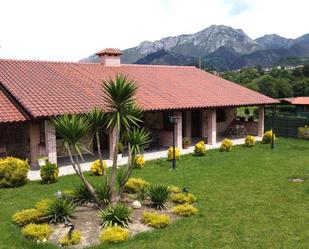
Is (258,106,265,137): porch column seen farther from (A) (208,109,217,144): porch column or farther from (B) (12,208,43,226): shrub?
(B) (12,208,43,226): shrub

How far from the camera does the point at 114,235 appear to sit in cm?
826

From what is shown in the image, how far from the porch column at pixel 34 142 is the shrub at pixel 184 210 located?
28.4 ft

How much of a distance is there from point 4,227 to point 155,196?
3957 millimetres

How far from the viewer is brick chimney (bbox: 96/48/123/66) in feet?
78.0

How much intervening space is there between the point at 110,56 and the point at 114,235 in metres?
17.3

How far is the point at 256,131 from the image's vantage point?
2594cm

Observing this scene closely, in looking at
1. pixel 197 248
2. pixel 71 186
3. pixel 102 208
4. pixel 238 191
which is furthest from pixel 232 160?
pixel 197 248

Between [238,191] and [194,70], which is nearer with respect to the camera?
[238,191]

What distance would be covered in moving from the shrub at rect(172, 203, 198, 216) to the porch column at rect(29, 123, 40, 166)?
866cm

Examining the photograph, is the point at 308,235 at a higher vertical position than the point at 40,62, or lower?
lower

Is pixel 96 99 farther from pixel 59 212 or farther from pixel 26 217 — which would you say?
pixel 26 217

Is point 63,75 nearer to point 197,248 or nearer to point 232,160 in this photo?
point 232,160

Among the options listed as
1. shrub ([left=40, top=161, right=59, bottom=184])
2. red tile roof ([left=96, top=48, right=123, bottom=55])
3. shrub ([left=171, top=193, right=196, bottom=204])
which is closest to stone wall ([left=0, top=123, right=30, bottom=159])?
shrub ([left=40, top=161, right=59, bottom=184])

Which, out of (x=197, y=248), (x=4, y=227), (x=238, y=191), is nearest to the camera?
(x=197, y=248)
